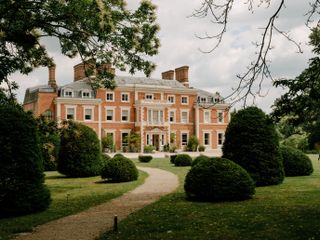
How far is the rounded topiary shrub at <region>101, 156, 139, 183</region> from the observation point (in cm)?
1888

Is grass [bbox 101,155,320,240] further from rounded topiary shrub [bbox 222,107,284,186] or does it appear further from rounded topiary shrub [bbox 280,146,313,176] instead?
rounded topiary shrub [bbox 280,146,313,176]

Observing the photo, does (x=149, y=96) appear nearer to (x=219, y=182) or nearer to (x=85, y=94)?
(x=85, y=94)

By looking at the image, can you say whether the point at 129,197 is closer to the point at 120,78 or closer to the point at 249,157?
the point at 249,157

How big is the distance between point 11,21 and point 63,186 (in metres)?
8.03

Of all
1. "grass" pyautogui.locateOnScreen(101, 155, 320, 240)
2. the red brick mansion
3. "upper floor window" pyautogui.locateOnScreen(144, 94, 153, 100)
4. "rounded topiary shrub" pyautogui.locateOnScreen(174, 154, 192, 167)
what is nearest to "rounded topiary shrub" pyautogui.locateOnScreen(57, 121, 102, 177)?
"rounded topiary shrub" pyautogui.locateOnScreen(174, 154, 192, 167)

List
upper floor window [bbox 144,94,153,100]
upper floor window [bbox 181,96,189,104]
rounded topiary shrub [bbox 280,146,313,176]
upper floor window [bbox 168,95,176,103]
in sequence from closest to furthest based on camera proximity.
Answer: rounded topiary shrub [bbox 280,146,313,176], upper floor window [bbox 144,94,153,100], upper floor window [bbox 168,95,176,103], upper floor window [bbox 181,96,189,104]

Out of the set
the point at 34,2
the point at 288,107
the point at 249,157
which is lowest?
the point at 249,157

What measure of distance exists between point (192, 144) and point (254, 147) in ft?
133

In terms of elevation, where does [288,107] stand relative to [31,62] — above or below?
below

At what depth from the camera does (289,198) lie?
41.0ft

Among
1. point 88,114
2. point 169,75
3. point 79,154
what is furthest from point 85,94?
point 79,154

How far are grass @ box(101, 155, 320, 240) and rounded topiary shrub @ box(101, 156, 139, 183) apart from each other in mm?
6144

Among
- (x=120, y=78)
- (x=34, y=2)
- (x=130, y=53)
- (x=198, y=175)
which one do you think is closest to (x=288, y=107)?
(x=198, y=175)

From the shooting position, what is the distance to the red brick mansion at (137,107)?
51.5 metres
